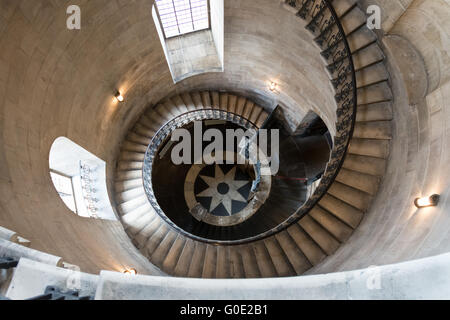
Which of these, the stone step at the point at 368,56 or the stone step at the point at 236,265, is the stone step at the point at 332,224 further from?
the stone step at the point at 368,56

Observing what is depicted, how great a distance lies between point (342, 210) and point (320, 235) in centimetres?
85

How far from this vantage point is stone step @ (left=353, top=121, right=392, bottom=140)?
5.68 m

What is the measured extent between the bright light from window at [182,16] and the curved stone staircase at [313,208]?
12.6 feet

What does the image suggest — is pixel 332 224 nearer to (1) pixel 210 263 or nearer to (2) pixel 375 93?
(2) pixel 375 93

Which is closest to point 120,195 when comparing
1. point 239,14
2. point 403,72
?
point 239,14

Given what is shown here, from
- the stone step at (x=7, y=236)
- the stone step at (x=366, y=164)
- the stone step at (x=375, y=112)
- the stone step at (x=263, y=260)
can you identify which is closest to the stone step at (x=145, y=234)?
the stone step at (x=263, y=260)

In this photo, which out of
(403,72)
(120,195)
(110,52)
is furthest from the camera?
(120,195)

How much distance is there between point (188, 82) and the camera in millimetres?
10688

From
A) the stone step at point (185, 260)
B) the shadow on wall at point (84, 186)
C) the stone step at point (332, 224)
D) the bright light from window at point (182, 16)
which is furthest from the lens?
the bright light from window at point (182, 16)

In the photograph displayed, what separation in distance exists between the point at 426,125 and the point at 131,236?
8.22m

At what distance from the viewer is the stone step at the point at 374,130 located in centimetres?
568

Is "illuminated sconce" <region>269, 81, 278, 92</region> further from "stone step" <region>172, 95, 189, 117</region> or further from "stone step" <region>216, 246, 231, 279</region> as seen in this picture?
"stone step" <region>216, 246, 231, 279</region>
